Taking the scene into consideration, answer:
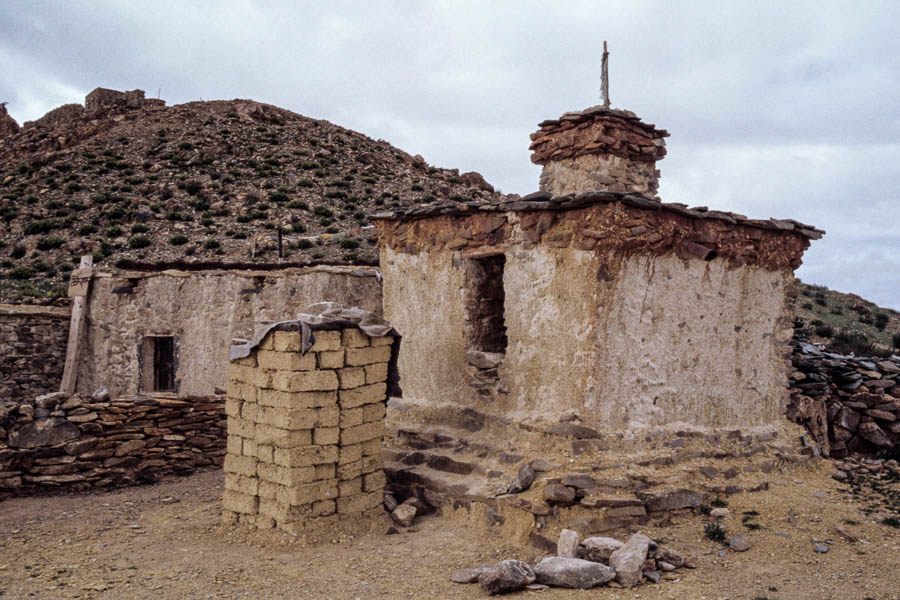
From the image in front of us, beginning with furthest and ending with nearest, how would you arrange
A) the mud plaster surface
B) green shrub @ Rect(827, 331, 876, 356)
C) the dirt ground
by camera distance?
green shrub @ Rect(827, 331, 876, 356), the mud plaster surface, the dirt ground

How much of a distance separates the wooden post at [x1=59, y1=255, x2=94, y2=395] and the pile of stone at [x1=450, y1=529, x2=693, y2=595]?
1173cm

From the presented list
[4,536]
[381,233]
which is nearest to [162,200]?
[381,233]

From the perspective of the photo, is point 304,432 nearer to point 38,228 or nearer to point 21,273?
point 21,273

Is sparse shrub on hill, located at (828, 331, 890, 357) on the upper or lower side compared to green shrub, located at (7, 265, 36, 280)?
lower

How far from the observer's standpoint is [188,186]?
98.0 feet

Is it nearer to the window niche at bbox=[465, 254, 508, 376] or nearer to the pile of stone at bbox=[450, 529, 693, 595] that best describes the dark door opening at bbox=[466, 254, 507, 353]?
the window niche at bbox=[465, 254, 508, 376]

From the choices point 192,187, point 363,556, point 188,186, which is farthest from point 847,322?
point 188,186

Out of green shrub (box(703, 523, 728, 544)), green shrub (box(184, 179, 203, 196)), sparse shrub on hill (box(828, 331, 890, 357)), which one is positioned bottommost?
green shrub (box(703, 523, 728, 544))

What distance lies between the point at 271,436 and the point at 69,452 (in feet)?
10.7

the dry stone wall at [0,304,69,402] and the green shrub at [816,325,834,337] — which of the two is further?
the green shrub at [816,325,834,337]

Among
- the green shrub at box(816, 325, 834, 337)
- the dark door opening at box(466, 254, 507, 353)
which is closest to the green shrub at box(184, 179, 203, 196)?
the green shrub at box(816, 325, 834, 337)

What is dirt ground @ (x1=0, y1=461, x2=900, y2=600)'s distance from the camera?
541cm

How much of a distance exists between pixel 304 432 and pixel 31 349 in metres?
11.0

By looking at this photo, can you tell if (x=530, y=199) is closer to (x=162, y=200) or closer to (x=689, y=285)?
(x=689, y=285)
